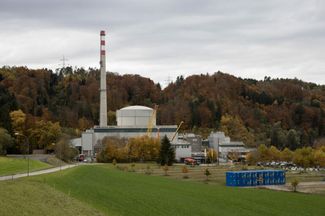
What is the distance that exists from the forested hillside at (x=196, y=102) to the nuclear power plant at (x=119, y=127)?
2116cm

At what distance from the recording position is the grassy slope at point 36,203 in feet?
73.2

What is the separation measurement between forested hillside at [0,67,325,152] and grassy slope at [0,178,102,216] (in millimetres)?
105235

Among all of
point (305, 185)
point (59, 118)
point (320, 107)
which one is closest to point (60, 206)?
point (305, 185)

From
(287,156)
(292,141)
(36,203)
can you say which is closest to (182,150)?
(287,156)

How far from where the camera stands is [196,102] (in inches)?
6378

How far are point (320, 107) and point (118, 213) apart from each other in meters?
151

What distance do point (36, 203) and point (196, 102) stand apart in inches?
5432

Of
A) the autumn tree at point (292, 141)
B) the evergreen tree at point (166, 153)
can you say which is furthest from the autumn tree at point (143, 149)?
the autumn tree at point (292, 141)

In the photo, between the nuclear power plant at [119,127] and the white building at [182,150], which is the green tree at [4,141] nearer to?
the nuclear power plant at [119,127]

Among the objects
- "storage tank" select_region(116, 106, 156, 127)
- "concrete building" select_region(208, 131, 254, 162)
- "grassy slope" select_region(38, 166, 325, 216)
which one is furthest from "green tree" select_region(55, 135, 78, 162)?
"grassy slope" select_region(38, 166, 325, 216)

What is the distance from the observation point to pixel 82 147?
4688 inches

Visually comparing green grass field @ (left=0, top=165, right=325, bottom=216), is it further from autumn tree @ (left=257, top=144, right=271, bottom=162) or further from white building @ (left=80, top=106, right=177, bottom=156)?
white building @ (left=80, top=106, right=177, bottom=156)

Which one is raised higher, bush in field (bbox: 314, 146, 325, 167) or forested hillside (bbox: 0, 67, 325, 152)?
forested hillside (bbox: 0, 67, 325, 152)

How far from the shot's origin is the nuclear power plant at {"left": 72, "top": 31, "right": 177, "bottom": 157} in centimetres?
11825
